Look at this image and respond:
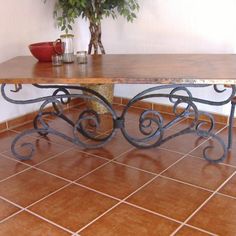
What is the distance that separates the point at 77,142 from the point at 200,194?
937 mm

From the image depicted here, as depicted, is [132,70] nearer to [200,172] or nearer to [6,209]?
[200,172]

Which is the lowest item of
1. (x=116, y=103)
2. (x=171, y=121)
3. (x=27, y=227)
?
(x=27, y=227)

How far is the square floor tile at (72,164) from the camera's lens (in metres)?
2.20

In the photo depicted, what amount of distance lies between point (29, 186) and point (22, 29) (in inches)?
59.5

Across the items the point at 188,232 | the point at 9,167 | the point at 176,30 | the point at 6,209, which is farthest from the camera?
the point at 176,30

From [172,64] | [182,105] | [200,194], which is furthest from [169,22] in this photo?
[200,194]

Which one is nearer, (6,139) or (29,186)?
(29,186)

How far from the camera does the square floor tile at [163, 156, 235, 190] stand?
2045 millimetres

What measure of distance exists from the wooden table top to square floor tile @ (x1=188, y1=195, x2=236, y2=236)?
0.63 metres

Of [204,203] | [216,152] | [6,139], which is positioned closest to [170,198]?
[204,203]

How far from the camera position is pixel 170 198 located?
1886 millimetres

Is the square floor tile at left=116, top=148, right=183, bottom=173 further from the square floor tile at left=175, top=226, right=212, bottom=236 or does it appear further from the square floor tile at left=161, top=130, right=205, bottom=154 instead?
the square floor tile at left=175, top=226, right=212, bottom=236

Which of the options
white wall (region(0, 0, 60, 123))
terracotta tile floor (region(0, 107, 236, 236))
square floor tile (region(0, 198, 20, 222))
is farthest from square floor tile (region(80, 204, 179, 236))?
white wall (region(0, 0, 60, 123))

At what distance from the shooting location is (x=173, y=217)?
1718 millimetres
